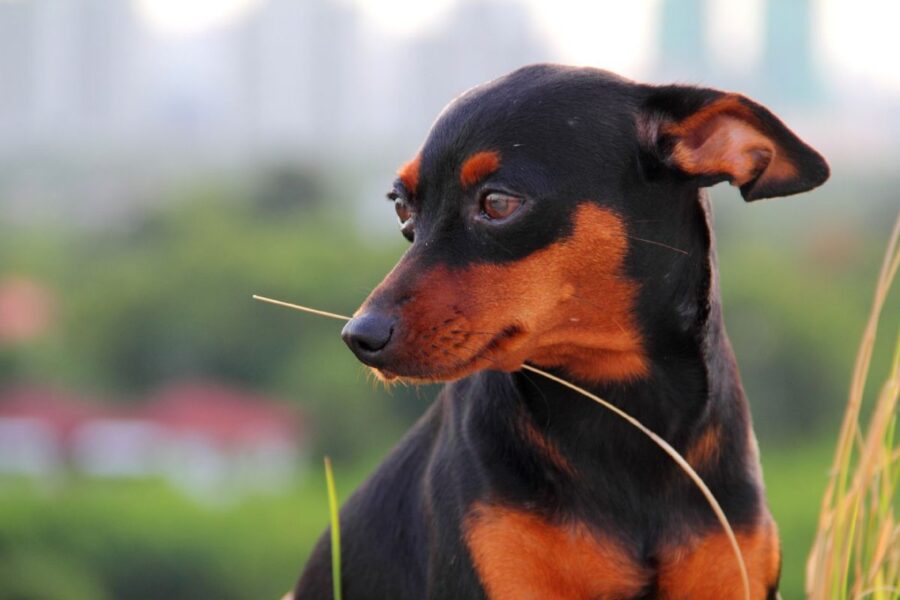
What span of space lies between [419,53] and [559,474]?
68902 mm

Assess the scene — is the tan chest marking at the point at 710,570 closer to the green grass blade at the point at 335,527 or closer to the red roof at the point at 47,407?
the green grass blade at the point at 335,527

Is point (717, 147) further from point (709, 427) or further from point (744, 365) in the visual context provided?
point (744, 365)

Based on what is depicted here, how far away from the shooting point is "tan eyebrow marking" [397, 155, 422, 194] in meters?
4.37

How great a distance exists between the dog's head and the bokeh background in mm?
43350

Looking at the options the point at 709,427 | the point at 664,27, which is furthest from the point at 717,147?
the point at 664,27

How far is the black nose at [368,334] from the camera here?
13.0 ft

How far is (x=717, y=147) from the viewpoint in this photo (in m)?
4.33

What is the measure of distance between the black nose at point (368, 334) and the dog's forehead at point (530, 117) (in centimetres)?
56

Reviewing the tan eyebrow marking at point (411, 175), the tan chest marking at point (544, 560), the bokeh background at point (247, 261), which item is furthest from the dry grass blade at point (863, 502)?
the bokeh background at point (247, 261)

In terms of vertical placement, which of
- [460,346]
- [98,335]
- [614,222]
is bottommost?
[98,335]

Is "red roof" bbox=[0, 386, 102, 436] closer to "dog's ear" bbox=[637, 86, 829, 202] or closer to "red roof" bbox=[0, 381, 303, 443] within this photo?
"red roof" bbox=[0, 381, 303, 443]

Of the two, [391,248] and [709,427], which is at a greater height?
[709,427]

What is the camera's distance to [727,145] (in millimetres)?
4332

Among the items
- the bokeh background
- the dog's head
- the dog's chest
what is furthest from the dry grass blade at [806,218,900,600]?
the bokeh background
